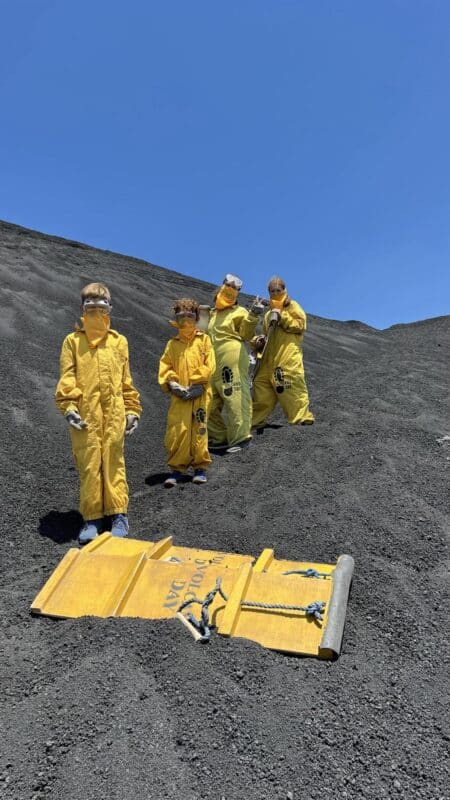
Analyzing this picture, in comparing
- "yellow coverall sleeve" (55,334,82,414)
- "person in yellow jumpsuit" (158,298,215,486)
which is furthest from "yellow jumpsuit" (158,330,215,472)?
"yellow coverall sleeve" (55,334,82,414)

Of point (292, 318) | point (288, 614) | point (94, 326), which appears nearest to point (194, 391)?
point (94, 326)

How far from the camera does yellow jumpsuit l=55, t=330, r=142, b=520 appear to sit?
12.2 feet

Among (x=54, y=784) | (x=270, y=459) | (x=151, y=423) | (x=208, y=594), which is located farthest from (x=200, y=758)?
(x=151, y=423)

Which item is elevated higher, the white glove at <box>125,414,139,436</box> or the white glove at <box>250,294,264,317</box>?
the white glove at <box>250,294,264,317</box>

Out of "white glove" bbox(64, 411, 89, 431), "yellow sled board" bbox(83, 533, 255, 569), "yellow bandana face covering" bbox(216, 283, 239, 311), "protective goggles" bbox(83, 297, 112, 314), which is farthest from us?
"yellow bandana face covering" bbox(216, 283, 239, 311)

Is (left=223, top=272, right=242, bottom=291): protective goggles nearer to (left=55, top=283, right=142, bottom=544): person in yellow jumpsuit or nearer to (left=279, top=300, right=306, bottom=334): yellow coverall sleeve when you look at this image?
(left=279, top=300, right=306, bottom=334): yellow coverall sleeve

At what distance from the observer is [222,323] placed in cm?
579

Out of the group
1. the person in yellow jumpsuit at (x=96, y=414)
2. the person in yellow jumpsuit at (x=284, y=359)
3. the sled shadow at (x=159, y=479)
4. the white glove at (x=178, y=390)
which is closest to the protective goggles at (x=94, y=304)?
the person in yellow jumpsuit at (x=96, y=414)

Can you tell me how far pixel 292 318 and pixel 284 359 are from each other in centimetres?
44

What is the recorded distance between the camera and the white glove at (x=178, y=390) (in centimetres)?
470

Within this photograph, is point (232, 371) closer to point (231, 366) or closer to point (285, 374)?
point (231, 366)

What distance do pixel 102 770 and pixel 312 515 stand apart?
225cm

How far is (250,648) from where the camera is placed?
2.21 m

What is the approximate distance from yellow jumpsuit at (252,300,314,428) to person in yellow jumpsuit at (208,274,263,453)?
43 cm
